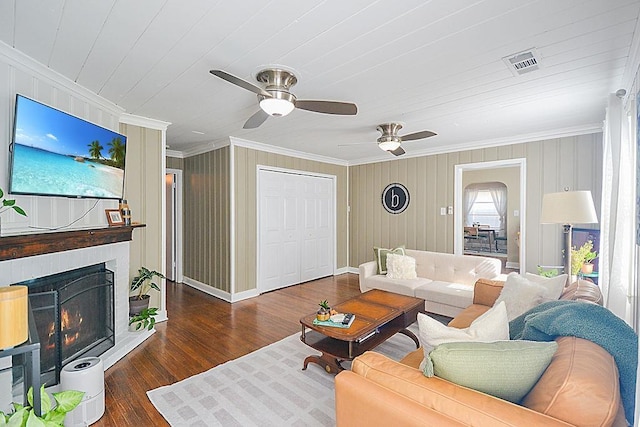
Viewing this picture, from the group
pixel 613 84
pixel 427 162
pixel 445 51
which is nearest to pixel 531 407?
pixel 445 51

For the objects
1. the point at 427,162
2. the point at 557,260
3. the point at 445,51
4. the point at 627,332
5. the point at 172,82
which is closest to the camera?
the point at 627,332

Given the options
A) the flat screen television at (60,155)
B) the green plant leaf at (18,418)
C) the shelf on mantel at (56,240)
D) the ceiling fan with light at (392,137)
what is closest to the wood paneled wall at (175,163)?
the flat screen television at (60,155)

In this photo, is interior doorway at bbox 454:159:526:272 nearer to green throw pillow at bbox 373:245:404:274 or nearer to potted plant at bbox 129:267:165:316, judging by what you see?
A: green throw pillow at bbox 373:245:404:274

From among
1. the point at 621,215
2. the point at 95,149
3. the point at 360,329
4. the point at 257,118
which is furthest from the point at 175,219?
the point at 621,215

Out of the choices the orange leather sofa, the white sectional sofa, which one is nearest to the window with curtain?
the white sectional sofa

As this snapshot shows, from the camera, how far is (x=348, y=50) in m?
2.01

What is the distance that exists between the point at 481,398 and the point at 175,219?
5618mm

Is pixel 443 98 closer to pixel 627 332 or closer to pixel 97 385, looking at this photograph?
pixel 627 332

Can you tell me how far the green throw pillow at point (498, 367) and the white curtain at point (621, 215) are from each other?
1.56 metres

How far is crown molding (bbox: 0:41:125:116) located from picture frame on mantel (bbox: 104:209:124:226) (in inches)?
40.1

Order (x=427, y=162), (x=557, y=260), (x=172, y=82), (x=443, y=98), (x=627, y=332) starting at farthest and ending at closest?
(x=427, y=162)
(x=557, y=260)
(x=443, y=98)
(x=172, y=82)
(x=627, y=332)

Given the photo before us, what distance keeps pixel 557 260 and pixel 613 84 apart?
8.17 ft

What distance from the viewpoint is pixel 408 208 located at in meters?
5.71

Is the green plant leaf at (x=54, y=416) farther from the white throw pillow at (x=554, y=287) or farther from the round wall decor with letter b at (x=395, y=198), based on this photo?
the round wall decor with letter b at (x=395, y=198)
